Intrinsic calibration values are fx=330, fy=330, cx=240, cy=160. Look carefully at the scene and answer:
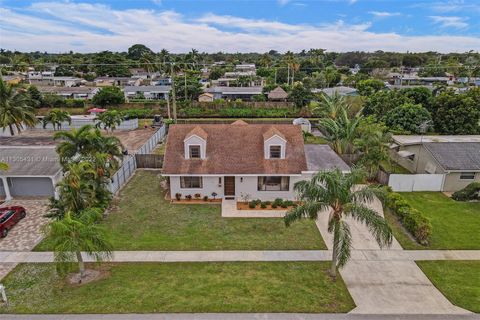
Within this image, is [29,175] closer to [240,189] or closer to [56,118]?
[240,189]

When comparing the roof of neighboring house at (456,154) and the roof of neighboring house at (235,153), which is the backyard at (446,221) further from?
the roof of neighboring house at (235,153)

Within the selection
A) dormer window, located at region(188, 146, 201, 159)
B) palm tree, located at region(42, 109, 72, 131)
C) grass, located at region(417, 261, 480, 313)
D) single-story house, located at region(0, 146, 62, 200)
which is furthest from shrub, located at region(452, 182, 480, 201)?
palm tree, located at region(42, 109, 72, 131)

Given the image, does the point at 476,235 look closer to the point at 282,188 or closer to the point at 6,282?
the point at 282,188

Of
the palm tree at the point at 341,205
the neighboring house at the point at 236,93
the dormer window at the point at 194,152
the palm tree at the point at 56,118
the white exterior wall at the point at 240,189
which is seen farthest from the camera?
the neighboring house at the point at 236,93

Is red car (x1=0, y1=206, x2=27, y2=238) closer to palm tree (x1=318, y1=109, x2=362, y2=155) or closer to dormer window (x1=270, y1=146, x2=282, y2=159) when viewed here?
dormer window (x1=270, y1=146, x2=282, y2=159)

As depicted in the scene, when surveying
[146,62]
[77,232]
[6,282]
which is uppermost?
[146,62]

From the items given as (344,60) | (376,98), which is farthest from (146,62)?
(344,60)

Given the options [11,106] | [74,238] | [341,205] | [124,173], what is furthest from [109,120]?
[341,205]

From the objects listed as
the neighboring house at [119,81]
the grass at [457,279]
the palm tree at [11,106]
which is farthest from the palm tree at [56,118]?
the neighboring house at [119,81]
